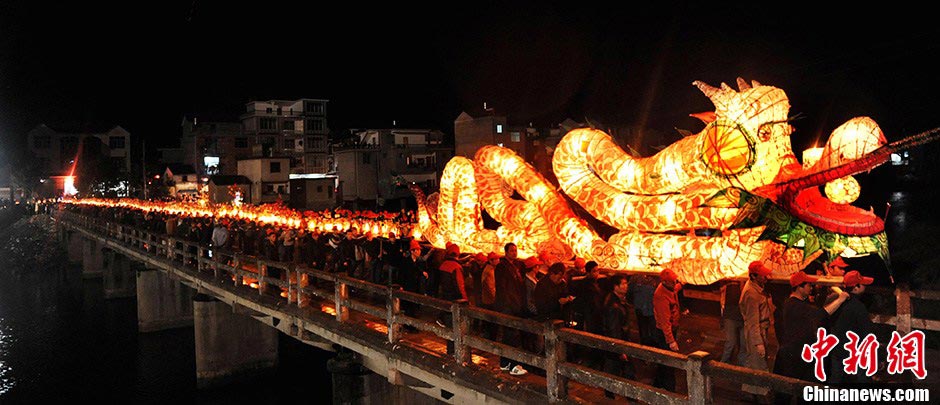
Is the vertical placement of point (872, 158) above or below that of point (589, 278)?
above

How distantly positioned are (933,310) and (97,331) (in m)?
31.7

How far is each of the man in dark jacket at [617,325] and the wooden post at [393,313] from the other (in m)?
3.24

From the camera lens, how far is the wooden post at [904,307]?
25.7 ft

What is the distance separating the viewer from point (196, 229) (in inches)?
925

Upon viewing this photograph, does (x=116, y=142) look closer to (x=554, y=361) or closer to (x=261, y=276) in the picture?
(x=261, y=276)

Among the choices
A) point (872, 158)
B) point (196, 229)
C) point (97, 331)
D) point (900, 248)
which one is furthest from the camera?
point (97, 331)

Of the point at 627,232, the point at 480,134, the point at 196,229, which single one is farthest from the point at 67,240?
the point at 627,232

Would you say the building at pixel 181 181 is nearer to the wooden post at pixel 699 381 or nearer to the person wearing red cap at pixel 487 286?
the person wearing red cap at pixel 487 286

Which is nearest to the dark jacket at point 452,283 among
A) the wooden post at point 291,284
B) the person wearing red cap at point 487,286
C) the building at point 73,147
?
the person wearing red cap at point 487,286

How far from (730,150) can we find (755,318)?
230 centimetres

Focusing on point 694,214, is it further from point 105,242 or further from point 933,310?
point 105,242

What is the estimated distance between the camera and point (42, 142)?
3182 inches

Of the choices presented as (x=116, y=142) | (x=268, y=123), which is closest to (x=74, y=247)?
(x=268, y=123)

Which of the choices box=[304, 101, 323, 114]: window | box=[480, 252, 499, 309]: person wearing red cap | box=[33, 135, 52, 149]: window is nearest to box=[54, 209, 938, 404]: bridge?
box=[480, 252, 499, 309]: person wearing red cap
